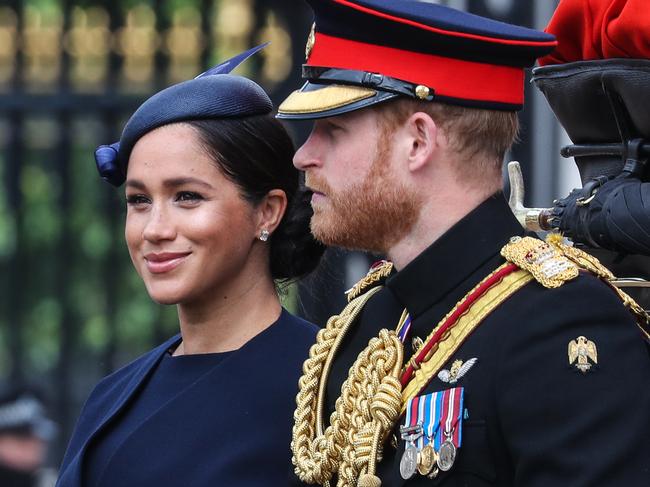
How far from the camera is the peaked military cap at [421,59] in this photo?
2.42 meters

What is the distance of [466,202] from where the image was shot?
2412 millimetres

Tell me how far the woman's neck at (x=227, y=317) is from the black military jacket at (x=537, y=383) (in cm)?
67

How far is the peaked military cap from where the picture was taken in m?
2.42

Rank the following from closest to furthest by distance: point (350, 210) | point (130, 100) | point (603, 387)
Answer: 1. point (603, 387)
2. point (350, 210)
3. point (130, 100)

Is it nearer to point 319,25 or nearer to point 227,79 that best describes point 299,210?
point 227,79

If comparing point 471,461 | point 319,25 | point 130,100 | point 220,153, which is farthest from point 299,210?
point 130,100

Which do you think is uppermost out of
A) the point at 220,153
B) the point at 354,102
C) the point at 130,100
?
the point at 354,102

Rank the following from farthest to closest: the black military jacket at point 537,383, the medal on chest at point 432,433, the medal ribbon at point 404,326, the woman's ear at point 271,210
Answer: the woman's ear at point 271,210 → the medal ribbon at point 404,326 → the medal on chest at point 432,433 → the black military jacket at point 537,383

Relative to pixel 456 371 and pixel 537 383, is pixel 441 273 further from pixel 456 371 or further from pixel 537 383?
pixel 537 383

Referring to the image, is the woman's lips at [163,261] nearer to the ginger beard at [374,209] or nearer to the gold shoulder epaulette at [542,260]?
the ginger beard at [374,209]

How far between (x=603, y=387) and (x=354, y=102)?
0.63 metres

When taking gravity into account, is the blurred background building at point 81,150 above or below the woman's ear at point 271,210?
below

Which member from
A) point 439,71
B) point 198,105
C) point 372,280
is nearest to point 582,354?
point 439,71

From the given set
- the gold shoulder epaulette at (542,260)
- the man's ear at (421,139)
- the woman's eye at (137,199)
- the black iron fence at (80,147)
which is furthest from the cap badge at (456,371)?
the black iron fence at (80,147)
